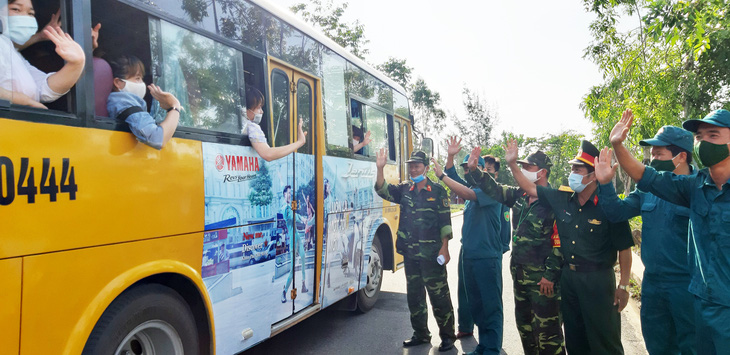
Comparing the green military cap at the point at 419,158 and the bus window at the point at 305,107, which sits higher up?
the bus window at the point at 305,107

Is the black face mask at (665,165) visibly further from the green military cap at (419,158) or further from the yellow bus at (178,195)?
the yellow bus at (178,195)

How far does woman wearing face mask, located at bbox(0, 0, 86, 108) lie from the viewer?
7.20 ft

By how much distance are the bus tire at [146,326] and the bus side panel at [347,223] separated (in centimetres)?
196

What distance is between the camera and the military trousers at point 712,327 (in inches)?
98.8

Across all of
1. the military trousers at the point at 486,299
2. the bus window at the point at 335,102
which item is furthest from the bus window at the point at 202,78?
the military trousers at the point at 486,299

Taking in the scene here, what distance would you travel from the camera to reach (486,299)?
4.86 m

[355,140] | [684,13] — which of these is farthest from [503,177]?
[355,140]

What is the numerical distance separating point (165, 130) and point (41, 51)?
72 cm

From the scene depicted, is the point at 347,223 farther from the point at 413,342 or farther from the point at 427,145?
the point at 427,145

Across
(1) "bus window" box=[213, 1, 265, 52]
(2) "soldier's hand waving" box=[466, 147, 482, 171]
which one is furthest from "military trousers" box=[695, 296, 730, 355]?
(1) "bus window" box=[213, 1, 265, 52]

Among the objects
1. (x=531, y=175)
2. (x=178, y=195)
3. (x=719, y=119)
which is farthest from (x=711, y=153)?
(x=178, y=195)

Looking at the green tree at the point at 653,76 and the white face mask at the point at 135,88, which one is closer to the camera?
the white face mask at the point at 135,88

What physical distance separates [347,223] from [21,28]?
3.72m

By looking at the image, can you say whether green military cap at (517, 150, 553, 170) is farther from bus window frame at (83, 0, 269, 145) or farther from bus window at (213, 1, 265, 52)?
bus window at (213, 1, 265, 52)
